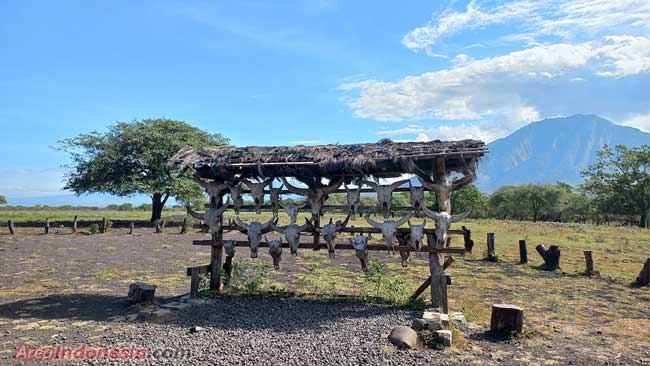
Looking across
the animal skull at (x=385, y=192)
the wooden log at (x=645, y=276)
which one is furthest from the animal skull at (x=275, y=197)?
the wooden log at (x=645, y=276)

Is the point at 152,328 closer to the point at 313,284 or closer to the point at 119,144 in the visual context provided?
the point at 313,284

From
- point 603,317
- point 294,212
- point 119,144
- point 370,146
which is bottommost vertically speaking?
point 603,317

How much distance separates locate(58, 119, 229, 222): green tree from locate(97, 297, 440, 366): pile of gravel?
85.9 feet

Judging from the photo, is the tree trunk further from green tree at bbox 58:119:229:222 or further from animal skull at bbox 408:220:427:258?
animal skull at bbox 408:220:427:258

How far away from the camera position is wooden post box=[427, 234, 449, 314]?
9.17 m

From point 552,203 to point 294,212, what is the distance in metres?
82.1

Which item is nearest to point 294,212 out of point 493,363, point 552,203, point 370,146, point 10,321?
point 370,146

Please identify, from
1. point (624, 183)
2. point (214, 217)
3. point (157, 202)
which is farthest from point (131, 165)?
point (624, 183)

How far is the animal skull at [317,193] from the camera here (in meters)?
10.3

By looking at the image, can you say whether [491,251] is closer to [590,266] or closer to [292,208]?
[590,266]

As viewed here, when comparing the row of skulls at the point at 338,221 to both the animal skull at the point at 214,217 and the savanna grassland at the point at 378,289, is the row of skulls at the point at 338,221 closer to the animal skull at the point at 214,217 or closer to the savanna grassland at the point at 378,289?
the animal skull at the point at 214,217

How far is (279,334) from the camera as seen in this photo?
311 inches

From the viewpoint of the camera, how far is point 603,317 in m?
10.1

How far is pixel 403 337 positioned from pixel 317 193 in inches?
171
